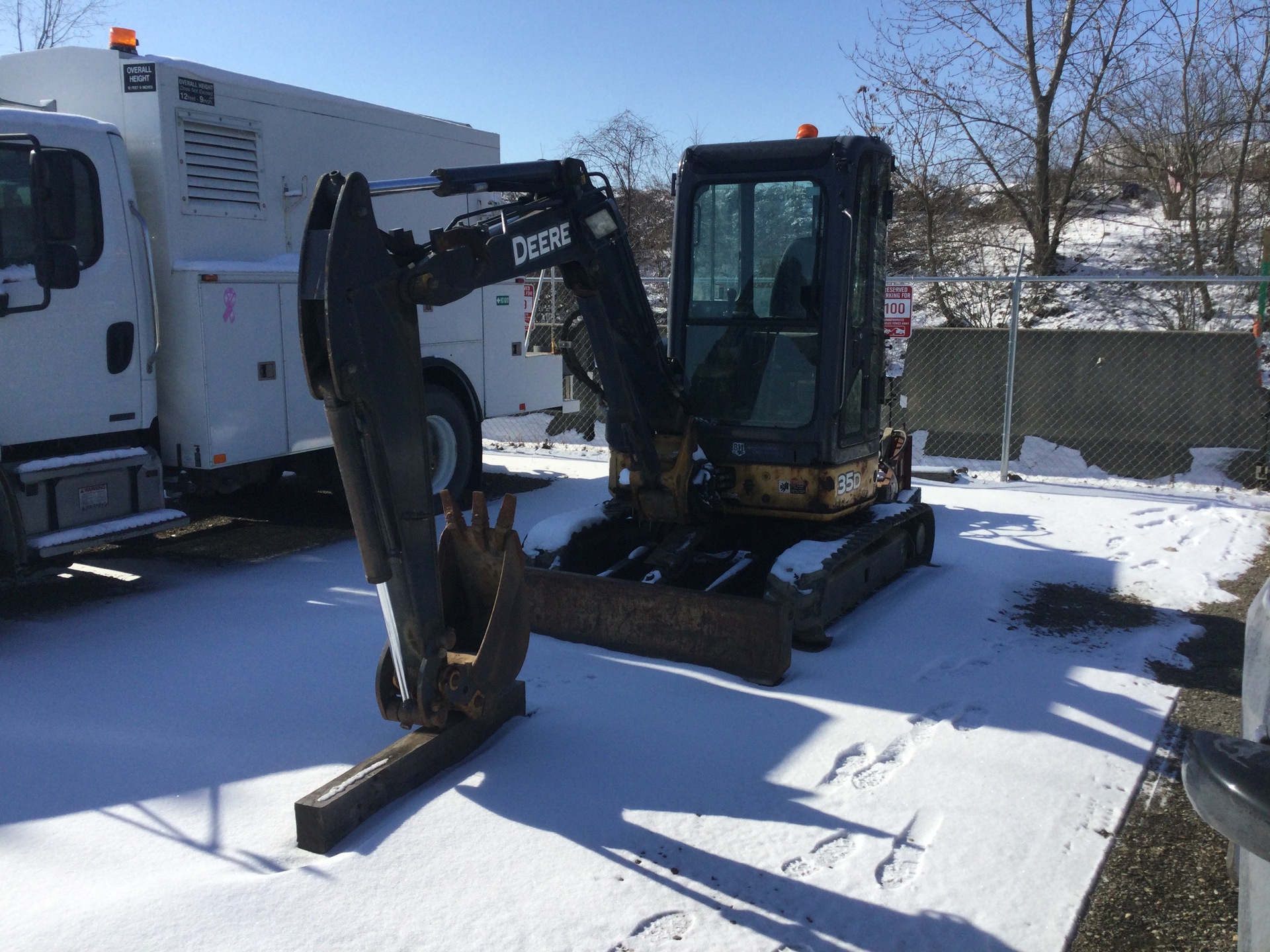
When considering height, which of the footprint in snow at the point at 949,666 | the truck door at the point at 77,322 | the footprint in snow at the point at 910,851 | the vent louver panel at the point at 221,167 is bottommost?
the footprint in snow at the point at 910,851

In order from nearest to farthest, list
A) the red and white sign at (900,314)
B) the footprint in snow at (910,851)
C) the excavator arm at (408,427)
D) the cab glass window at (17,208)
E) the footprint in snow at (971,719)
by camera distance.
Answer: the footprint in snow at (910,851), the excavator arm at (408,427), the footprint in snow at (971,719), the cab glass window at (17,208), the red and white sign at (900,314)

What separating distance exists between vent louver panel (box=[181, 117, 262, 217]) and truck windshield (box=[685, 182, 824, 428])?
120 inches

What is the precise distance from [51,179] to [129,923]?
14.6 ft

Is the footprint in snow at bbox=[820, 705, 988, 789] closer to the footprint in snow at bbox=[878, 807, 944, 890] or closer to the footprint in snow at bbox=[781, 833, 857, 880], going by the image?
the footprint in snow at bbox=[878, 807, 944, 890]

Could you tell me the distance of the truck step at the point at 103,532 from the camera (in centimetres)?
552

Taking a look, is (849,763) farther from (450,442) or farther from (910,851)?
(450,442)

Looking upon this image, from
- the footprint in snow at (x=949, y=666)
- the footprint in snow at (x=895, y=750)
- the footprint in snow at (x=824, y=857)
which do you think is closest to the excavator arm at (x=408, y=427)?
the footprint in snow at (x=824, y=857)

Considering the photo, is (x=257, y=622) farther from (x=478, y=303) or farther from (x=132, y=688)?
(x=478, y=303)

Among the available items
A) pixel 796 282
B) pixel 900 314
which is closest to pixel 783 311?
pixel 796 282

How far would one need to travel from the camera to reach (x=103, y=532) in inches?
228

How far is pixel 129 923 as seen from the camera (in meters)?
2.71

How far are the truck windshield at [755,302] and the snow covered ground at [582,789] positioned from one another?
138 centimetres

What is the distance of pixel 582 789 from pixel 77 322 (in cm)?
423

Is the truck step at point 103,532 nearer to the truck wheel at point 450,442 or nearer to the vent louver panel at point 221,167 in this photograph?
the vent louver panel at point 221,167
